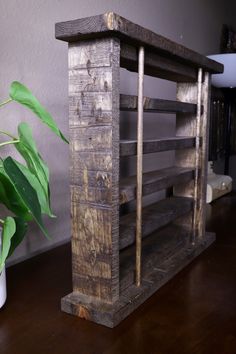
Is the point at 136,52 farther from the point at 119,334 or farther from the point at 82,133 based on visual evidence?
the point at 119,334

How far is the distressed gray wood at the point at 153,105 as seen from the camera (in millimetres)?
883

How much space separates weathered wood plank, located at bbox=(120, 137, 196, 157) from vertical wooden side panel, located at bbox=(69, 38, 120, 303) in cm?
6

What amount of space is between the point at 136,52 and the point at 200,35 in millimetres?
1637

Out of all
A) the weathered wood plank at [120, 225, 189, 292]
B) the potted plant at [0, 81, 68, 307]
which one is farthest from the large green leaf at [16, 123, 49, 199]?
the weathered wood plank at [120, 225, 189, 292]

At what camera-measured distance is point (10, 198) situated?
0.81 metres

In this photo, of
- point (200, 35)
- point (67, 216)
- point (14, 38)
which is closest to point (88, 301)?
point (67, 216)

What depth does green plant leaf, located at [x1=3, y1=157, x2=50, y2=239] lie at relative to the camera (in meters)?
0.64

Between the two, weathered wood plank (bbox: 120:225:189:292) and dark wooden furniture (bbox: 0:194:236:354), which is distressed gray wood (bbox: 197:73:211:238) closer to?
weathered wood plank (bbox: 120:225:189:292)

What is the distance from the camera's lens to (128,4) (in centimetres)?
163

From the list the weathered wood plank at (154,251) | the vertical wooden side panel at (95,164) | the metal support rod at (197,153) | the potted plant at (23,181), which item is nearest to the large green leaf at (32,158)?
the potted plant at (23,181)

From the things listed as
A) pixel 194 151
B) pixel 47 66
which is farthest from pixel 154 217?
pixel 47 66

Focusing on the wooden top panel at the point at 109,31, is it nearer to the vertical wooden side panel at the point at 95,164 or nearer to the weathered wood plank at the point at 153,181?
the vertical wooden side panel at the point at 95,164

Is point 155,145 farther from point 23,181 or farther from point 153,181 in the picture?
point 23,181

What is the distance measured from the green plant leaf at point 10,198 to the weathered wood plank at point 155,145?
10.6 inches
